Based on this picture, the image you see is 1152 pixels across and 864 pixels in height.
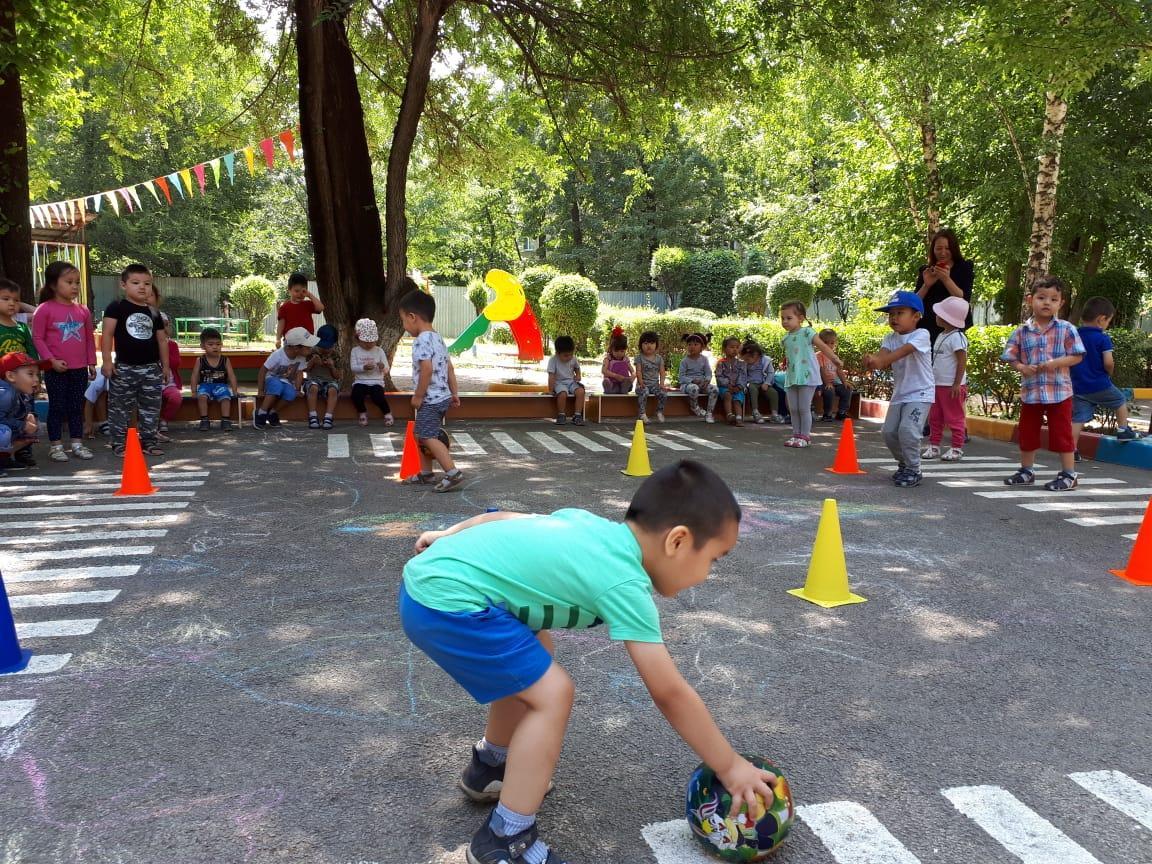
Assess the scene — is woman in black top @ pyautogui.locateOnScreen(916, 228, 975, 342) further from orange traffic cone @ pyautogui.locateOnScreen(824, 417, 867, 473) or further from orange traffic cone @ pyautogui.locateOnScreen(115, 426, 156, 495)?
orange traffic cone @ pyautogui.locateOnScreen(115, 426, 156, 495)

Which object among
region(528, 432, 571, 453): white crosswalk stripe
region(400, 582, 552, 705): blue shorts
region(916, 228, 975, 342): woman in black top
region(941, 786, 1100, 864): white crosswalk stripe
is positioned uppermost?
region(916, 228, 975, 342): woman in black top

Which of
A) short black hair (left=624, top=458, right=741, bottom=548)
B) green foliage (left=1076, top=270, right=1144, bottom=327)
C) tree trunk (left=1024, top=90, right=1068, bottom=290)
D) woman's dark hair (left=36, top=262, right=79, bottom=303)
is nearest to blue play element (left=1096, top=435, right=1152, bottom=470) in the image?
tree trunk (left=1024, top=90, right=1068, bottom=290)

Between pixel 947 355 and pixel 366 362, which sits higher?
pixel 947 355

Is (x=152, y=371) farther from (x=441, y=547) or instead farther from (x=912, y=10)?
(x=912, y=10)

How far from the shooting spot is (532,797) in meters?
→ 2.22

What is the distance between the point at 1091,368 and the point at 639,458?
4698 millimetres

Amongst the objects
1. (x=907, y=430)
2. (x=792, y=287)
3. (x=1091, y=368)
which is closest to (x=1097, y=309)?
(x=1091, y=368)

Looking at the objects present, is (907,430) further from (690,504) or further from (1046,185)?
(1046,185)

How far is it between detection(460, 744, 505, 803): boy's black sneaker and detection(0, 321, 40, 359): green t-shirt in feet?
23.8

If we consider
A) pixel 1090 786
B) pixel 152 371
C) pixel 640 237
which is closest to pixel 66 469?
pixel 152 371

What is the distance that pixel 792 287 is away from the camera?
2648cm

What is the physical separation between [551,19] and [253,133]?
10105mm

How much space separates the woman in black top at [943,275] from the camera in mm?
9289

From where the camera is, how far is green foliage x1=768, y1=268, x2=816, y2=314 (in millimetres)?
26234
